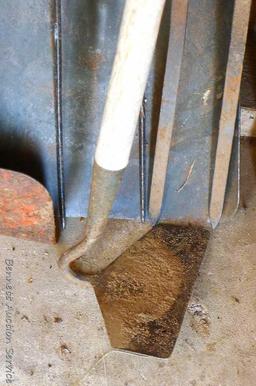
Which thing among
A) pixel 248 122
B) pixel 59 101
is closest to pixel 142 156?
pixel 59 101

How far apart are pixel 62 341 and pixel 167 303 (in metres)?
0.32

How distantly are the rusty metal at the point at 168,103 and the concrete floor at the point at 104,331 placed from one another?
0.26 metres

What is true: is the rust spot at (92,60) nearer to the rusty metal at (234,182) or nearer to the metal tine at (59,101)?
the metal tine at (59,101)

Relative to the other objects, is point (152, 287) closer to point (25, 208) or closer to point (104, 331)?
point (104, 331)

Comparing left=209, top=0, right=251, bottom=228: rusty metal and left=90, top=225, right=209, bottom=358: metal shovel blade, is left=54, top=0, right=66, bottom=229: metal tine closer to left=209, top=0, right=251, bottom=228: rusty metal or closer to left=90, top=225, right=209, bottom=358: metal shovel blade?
left=90, top=225, right=209, bottom=358: metal shovel blade

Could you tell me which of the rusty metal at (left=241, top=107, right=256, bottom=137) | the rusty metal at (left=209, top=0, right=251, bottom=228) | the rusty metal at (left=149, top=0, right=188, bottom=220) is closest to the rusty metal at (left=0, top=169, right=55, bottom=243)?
the rusty metal at (left=149, top=0, right=188, bottom=220)

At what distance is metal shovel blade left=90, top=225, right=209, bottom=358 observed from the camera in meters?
1.45

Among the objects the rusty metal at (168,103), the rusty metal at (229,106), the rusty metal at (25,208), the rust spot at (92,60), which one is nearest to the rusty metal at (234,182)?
the rusty metal at (229,106)

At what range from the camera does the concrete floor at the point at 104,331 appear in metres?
1.49

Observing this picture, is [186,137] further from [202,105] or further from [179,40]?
[179,40]

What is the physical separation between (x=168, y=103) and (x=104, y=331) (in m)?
0.69

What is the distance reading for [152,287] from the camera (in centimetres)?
157

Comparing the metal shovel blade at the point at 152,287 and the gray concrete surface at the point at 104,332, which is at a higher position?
the metal shovel blade at the point at 152,287

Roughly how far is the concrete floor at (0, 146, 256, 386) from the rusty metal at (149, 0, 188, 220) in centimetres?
26
